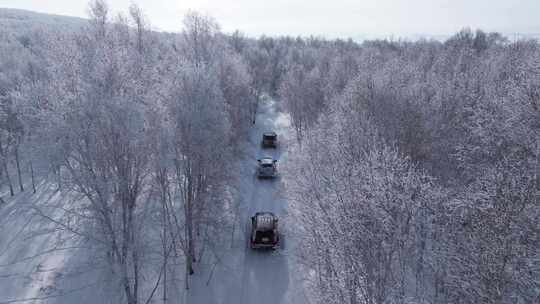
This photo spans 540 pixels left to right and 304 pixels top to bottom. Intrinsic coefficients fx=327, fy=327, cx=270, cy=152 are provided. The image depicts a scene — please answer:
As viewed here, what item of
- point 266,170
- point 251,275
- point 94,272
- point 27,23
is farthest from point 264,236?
point 27,23

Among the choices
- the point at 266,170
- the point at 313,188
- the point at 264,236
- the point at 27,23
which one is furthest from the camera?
the point at 27,23

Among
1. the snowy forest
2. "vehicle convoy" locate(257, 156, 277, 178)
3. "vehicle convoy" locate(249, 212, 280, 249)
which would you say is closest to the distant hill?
"vehicle convoy" locate(257, 156, 277, 178)

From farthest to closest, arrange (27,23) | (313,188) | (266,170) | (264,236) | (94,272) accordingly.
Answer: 1. (27,23)
2. (266,170)
3. (264,236)
4. (94,272)
5. (313,188)

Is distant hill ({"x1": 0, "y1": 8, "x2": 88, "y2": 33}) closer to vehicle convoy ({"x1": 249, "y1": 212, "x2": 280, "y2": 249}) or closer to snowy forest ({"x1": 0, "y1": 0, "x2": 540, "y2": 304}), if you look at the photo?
snowy forest ({"x1": 0, "y1": 0, "x2": 540, "y2": 304})

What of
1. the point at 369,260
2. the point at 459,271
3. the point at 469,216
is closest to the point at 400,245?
the point at 369,260

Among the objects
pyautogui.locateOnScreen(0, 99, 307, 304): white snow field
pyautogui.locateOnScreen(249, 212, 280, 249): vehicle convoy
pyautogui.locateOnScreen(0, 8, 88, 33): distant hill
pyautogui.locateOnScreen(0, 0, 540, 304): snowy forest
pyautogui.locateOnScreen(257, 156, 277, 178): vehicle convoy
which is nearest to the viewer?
pyautogui.locateOnScreen(0, 0, 540, 304): snowy forest

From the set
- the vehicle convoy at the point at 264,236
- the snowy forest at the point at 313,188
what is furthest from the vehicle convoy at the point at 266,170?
the vehicle convoy at the point at 264,236

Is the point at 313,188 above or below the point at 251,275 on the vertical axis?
above

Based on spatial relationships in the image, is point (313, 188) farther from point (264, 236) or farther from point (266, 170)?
point (266, 170)

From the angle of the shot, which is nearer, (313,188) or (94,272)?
(313,188)
